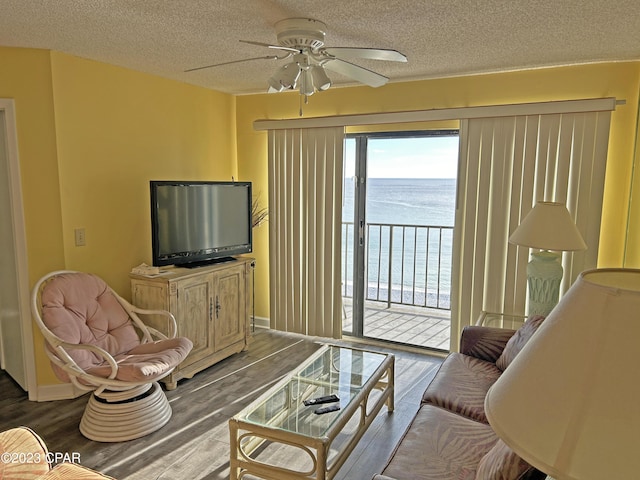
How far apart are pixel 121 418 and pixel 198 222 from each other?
5.24 ft

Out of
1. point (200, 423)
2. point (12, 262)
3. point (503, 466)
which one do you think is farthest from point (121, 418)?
point (503, 466)

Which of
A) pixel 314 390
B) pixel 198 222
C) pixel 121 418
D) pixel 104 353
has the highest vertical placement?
pixel 198 222

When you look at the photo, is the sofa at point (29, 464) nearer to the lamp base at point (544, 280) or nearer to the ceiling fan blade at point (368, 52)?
the ceiling fan blade at point (368, 52)

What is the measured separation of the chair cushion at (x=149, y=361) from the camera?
8.89 ft

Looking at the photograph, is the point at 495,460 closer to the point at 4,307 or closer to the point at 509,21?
the point at 509,21

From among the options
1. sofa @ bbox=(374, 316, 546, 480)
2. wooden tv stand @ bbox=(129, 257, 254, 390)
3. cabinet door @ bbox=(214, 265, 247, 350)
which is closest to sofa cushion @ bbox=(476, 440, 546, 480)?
sofa @ bbox=(374, 316, 546, 480)

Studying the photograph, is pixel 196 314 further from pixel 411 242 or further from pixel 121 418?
pixel 411 242

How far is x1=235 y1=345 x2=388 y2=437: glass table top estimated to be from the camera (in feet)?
7.52

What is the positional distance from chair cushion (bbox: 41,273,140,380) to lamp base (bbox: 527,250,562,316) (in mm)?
2823

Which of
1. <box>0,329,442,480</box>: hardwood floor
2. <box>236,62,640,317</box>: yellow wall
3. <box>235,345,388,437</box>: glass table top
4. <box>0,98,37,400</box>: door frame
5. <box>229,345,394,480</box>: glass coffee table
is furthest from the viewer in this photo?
<box>236,62,640,317</box>: yellow wall

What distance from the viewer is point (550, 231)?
9.73 ft

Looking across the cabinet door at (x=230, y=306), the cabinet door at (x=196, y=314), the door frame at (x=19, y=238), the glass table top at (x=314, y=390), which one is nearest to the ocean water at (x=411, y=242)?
the cabinet door at (x=230, y=306)

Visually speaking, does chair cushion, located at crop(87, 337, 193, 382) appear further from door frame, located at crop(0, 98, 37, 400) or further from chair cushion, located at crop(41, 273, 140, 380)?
door frame, located at crop(0, 98, 37, 400)

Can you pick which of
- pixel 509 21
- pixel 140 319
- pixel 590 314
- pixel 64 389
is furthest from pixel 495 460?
pixel 64 389
